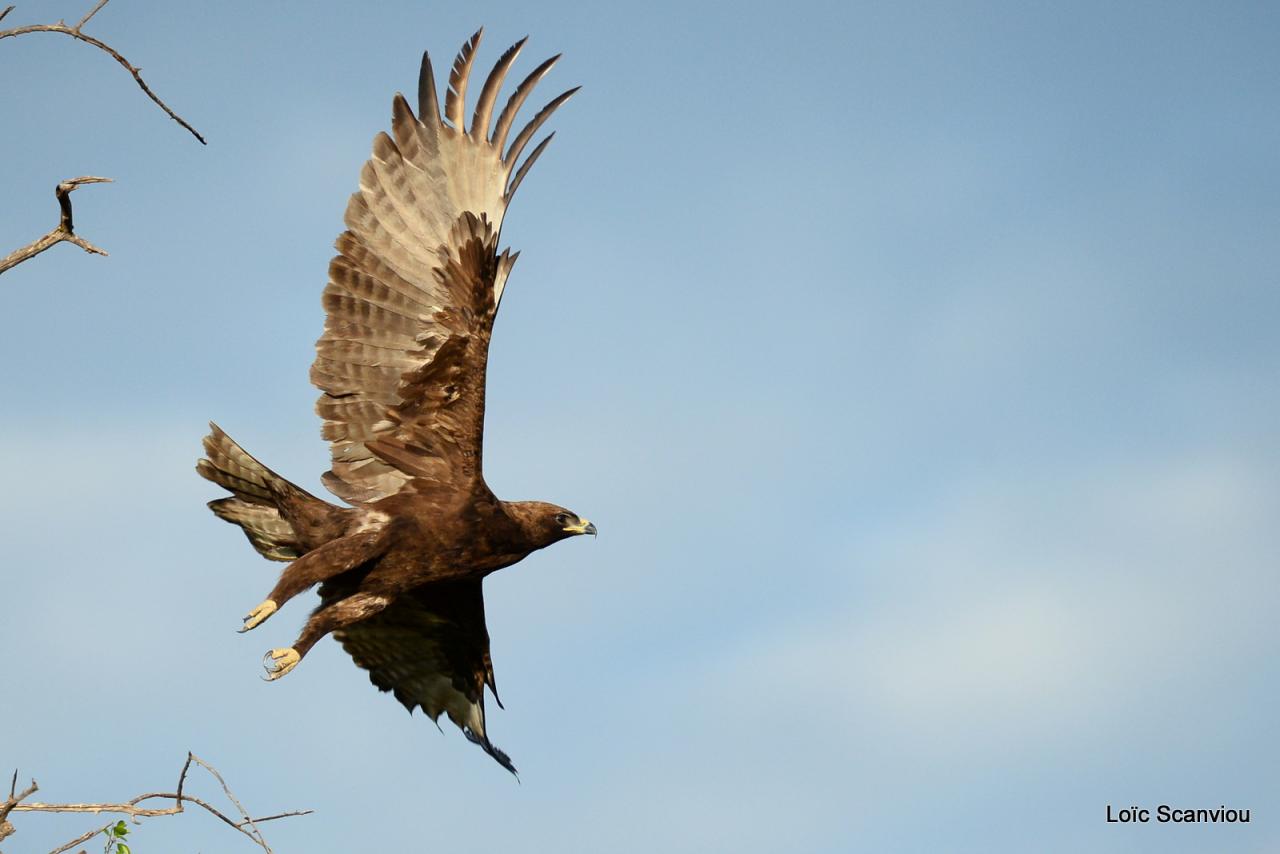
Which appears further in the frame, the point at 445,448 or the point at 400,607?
the point at 400,607

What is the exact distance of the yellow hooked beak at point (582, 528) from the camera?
8.59m

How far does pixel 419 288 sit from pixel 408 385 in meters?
0.60

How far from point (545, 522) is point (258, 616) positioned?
1906 millimetres

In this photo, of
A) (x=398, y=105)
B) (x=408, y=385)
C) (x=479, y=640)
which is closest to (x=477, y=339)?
(x=408, y=385)

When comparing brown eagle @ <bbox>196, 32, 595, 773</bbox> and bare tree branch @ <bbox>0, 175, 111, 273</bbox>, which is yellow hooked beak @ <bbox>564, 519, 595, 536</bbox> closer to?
brown eagle @ <bbox>196, 32, 595, 773</bbox>

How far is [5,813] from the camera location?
5.05m

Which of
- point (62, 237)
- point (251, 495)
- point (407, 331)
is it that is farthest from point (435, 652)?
point (62, 237)

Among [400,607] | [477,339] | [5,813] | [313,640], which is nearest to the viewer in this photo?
[5,813]

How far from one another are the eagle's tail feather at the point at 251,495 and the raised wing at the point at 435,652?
113cm

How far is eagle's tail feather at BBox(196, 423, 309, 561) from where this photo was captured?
805 centimetres

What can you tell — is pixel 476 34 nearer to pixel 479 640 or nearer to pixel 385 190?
pixel 385 190

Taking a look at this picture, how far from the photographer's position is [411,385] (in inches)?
321

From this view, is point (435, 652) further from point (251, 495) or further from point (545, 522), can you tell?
point (251, 495)

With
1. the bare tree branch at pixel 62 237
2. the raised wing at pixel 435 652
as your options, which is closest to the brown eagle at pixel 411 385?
the raised wing at pixel 435 652
